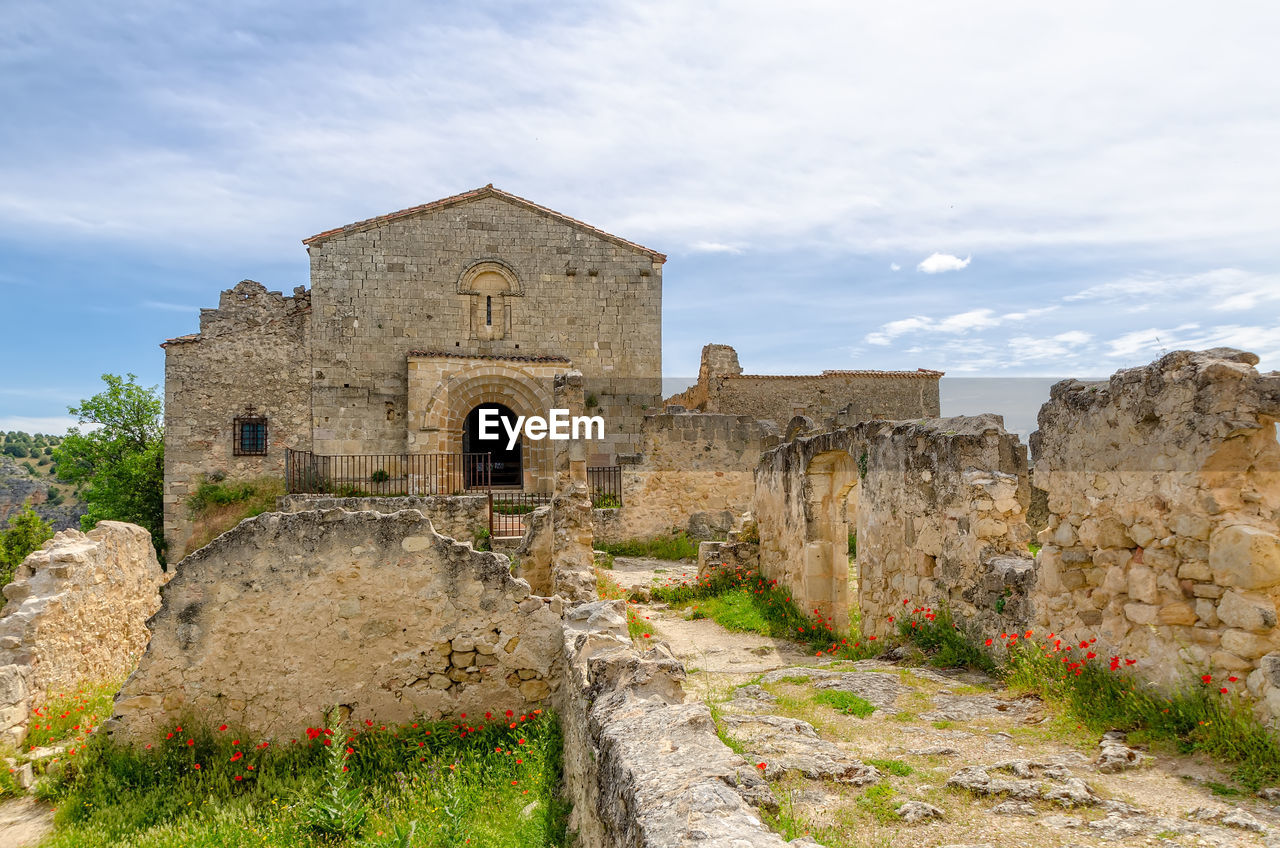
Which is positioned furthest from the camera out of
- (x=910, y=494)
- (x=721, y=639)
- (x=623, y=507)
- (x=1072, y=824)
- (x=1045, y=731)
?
(x=623, y=507)

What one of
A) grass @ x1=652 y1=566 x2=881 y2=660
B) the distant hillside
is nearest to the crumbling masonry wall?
grass @ x1=652 y1=566 x2=881 y2=660

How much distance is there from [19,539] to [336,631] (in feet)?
74.0

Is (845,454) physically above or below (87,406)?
below

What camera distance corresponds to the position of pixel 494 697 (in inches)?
233

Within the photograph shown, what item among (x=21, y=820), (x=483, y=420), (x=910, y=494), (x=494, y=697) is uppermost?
(x=483, y=420)

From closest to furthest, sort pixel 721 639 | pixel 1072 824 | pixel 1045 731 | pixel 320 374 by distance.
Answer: pixel 1072 824
pixel 1045 731
pixel 721 639
pixel 320 374

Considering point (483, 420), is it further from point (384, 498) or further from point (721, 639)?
point (721, 639)

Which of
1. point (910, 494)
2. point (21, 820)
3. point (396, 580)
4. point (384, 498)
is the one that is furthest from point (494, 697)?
point (384, 498)

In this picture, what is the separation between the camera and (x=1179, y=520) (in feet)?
14.0

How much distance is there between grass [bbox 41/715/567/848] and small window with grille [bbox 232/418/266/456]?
49.9 feet

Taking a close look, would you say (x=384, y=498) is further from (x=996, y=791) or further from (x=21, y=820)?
(x=996, y=791)

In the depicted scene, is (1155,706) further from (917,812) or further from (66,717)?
(66,717)

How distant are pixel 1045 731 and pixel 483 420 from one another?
1786 centimetres

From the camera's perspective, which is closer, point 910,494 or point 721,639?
point 910,494
